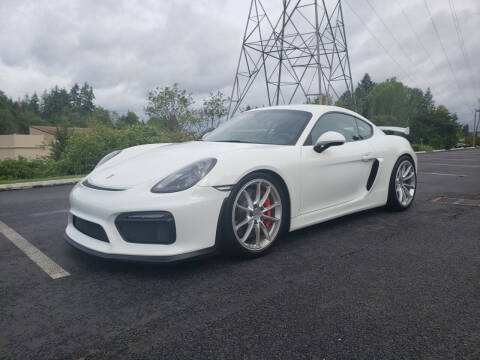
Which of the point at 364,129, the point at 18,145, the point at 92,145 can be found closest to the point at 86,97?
the point at 18,145

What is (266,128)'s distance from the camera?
3.71m

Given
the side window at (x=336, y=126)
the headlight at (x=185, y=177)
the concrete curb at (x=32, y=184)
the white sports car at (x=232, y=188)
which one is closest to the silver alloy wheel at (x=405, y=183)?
the white sports car at (x=232, y=188)

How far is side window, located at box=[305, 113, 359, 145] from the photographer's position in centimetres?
360

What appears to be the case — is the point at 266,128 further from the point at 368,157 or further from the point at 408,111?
the point at 408,111

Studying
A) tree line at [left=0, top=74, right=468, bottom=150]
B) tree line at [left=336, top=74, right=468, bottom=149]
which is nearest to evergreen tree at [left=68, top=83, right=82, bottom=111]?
tree line at [left=0, top=74, right=468, bottom=150]

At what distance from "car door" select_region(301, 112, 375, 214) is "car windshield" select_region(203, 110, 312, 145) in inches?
6.2

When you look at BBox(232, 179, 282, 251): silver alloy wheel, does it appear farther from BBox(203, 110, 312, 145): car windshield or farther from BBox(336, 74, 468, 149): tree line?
BBox(336, 74, 468, 149): tree line

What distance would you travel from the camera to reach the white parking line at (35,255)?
8.73 ft

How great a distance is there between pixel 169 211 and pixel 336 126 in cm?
218

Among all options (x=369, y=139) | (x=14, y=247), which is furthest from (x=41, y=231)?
(x=369, y=139)

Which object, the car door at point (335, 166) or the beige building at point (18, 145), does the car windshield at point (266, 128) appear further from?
the beige building at point (18, 145)

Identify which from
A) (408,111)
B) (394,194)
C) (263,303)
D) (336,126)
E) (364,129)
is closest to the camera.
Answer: (263,303)

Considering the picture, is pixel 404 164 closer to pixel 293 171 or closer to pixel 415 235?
pixel 415 235

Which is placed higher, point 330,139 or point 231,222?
point 330,139
